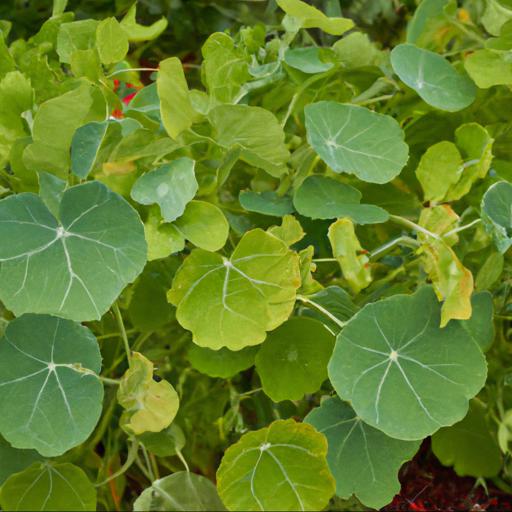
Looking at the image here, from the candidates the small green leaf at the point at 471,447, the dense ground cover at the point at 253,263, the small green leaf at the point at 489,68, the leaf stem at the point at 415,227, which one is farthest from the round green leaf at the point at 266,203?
the small green leaf at the point at 471,447

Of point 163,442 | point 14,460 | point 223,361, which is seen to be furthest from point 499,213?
point 14,460

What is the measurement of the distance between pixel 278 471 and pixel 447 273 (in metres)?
0.23

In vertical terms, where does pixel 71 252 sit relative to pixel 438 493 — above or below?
above

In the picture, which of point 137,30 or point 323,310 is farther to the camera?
point 137,30

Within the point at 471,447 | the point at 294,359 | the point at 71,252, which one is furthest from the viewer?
the point at 471,447

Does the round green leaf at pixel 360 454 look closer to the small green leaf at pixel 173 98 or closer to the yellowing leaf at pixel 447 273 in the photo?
the yellowing leaf at pixel 447 273

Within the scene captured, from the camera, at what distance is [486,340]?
81cm

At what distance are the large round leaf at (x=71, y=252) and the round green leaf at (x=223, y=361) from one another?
6.5 inches

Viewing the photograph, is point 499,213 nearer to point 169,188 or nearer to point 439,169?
point 439,169

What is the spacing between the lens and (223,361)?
79cm

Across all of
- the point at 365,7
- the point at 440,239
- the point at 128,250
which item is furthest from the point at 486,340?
the point at 365,7

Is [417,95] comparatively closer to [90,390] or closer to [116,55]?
[116,55]

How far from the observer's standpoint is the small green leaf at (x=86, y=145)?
69cm

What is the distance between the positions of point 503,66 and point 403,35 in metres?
0.85
